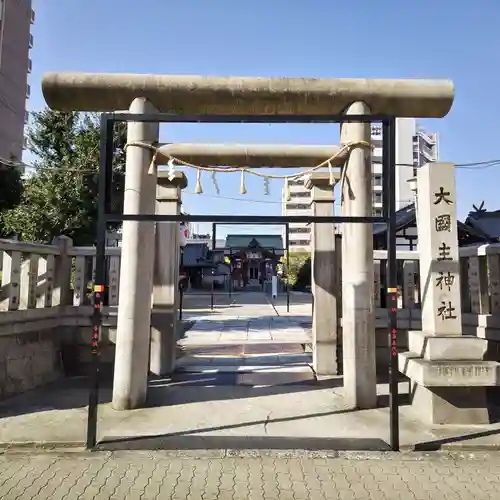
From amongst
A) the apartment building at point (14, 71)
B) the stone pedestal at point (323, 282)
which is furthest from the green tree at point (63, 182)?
the apartment building at point (14, 71)

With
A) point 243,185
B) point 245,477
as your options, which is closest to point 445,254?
point 243,185

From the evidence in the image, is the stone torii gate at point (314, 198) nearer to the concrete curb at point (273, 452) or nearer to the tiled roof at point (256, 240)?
the concrete curb at point (273, 452)

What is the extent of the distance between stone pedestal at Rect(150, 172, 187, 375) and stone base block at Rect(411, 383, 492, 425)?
4833 mm

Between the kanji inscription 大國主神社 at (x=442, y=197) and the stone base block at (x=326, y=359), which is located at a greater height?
the kanji inscription 大國主神社 at (x=442, y=197)

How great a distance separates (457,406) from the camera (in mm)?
5289

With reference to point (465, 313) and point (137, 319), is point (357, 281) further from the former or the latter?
point (137, 319)

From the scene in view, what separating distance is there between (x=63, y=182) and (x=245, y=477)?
13700 millimetres

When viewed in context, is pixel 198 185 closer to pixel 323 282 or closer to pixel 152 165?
pixel 152 165

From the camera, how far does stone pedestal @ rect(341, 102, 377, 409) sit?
5.97 meters

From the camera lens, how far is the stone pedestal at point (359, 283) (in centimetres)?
597

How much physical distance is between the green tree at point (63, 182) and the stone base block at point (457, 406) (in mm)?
11829

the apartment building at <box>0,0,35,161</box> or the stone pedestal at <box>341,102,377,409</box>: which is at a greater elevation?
the apartment building at <box>0,0,35,161</box>

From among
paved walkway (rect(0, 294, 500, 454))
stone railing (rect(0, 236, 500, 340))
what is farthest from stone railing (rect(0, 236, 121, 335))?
paved walkway (rect(0, 294, 500, 454))

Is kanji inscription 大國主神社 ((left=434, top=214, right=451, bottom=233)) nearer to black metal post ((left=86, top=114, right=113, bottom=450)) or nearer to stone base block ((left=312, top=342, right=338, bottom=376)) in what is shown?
stone base block ((left=312, top=342, right=338, bottom=376))
